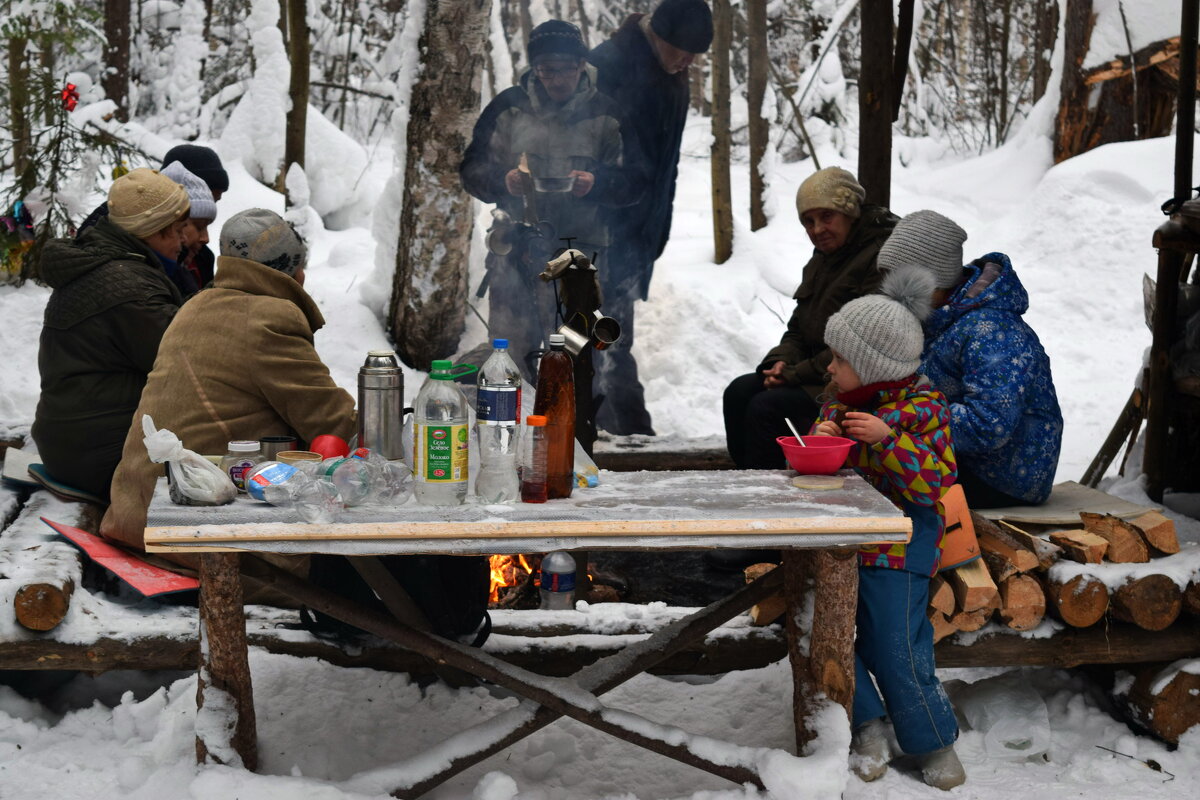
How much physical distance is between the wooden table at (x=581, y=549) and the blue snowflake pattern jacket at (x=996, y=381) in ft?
2.17

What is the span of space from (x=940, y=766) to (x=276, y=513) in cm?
191

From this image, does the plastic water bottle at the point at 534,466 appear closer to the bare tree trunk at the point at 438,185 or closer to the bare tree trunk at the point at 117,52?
the bare tree trunk at the point at 438,185

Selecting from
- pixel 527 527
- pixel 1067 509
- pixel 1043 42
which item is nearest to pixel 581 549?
pixel 527 527

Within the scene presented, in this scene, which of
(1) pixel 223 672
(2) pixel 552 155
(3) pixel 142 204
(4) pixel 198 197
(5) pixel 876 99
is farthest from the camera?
(2) pixel 552 155

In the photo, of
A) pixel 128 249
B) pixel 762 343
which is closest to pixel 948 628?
pixel 128 249

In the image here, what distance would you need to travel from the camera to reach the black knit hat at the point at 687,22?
5781 millimetres

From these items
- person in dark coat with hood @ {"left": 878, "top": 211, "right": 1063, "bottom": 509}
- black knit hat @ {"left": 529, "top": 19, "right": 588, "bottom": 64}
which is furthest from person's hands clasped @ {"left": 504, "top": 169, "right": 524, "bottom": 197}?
person in dark coat with hood @ {"left": 878, "top": 211, "right": 1063, "bottom": 509}

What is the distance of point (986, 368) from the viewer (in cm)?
351

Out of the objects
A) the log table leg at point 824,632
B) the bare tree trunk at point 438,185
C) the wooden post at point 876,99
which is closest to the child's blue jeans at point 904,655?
the log table leg at point 824,632

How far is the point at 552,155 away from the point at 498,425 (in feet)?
12.4

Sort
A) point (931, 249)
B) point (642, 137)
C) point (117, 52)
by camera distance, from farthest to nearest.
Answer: point (117, 52) < point (642, 137) < point (931, 249)

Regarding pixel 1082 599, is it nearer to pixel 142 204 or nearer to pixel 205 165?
pixel 142 204

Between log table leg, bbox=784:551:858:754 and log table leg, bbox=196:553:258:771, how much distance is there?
144 cm

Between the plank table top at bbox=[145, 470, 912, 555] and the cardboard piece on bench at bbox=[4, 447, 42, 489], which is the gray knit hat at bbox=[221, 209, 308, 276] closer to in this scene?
the plank table top at bbox=[145, 470, 912, 555]
